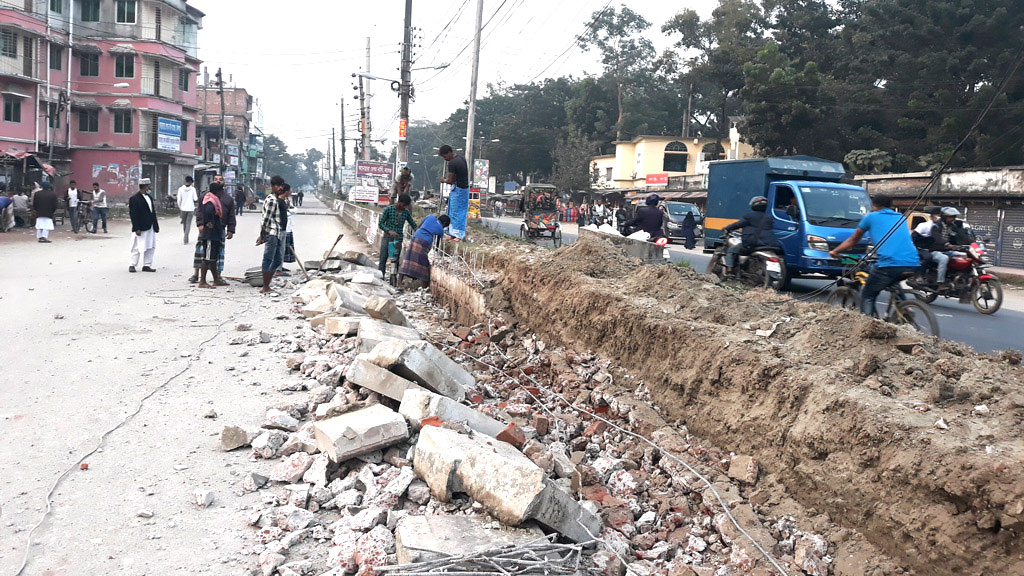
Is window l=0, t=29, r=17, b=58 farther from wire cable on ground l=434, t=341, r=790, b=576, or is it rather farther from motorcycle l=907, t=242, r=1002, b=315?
motorcycle l=907, t=242, r=1002, b=315

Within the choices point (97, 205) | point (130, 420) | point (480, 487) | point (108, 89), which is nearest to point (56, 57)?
point (108, 89)

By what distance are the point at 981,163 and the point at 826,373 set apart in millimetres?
30573

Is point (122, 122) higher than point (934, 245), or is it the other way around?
point (122, 122)

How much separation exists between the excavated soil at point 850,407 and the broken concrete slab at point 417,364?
1697mm

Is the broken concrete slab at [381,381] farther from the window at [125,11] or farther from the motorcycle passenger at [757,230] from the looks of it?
the window at [125,11]

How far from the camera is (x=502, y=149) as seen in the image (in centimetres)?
7038

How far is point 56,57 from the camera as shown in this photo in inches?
1547

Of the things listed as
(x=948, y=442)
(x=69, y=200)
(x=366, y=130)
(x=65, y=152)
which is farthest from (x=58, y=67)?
(x=948, y=442)

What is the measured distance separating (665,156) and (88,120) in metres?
36.9

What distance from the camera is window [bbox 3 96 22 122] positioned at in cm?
3384

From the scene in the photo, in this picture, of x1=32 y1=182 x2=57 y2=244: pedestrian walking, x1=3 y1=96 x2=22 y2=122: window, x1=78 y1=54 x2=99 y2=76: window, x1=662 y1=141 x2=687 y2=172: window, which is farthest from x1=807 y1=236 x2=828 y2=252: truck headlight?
x1=78 y1=54 x2=99 y2=76: window

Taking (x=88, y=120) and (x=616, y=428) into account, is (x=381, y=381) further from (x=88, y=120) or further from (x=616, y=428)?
(x=88, y=120)

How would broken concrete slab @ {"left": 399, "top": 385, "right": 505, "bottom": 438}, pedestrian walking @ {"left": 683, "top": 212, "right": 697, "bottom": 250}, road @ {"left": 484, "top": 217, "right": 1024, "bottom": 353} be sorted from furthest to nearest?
pedestrian walking @ {"left": 683, "top": 212, "right": 697, "bottom": 250}, road @ {"left": 484, "top": 217, "right": 1024, "bottom": 353}, broken concrete slab @ {"left": 399, "top": 385, "right": 505, "bottom": 438}

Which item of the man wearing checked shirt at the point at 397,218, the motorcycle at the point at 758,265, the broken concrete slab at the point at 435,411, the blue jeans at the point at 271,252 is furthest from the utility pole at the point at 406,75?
the broken concrete slab at the point at 435,411
